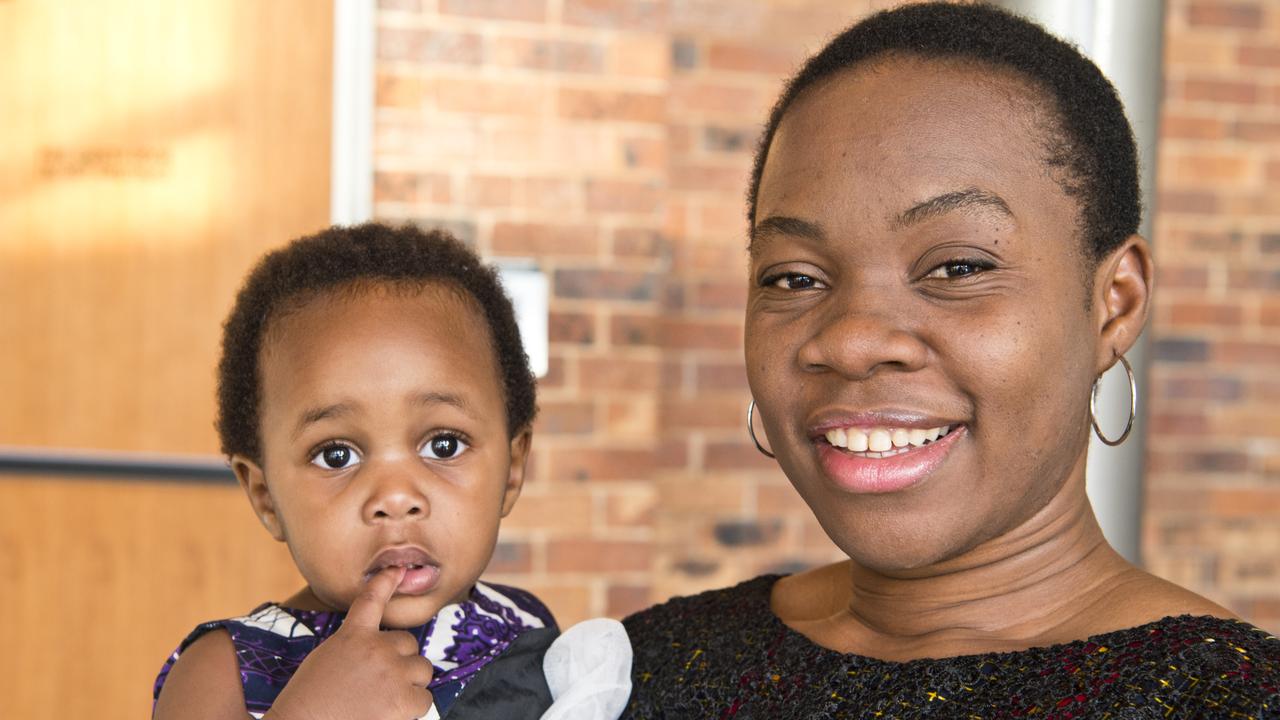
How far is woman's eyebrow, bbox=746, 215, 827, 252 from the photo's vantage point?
4.65 feet

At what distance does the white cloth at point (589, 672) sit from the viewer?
1.59m

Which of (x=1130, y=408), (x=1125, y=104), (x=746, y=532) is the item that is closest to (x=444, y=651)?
(x=1130, y=408)

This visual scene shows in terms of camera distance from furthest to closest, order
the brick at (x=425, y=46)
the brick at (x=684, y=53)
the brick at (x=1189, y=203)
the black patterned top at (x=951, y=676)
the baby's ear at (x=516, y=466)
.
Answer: the brick at (x=1189, y=203) < the brick at (x=684, y=53) < the brick at (x=425, y=46) < the baby's ear at (x=516, y=466) < the black patterned top at (x=951, y=676)

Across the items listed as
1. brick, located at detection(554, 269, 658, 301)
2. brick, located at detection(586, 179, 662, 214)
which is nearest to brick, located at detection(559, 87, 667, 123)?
brick, located at detection(586, 179, 662, 214)

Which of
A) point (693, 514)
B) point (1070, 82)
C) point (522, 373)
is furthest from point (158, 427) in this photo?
point (1070, 82)

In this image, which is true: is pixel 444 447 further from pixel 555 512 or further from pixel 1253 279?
pixel 1253 279

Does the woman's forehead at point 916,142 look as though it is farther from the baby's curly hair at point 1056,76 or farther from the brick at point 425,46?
the brick at point 425,46

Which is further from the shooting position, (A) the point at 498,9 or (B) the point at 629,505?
(B) the point at 629,505

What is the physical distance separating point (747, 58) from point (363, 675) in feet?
9.02

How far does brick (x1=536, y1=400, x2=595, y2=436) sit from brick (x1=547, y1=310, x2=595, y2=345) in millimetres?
172

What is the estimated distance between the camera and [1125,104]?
1.73 meters

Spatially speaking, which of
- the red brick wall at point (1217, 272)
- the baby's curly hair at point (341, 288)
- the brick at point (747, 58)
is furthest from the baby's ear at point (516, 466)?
the red brick wall at point (1217, 272)

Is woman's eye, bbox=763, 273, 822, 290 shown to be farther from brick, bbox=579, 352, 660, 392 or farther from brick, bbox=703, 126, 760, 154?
brick, bbox=703, 126, 760, 154

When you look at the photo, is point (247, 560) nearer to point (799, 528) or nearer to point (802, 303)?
point (799, 528)
